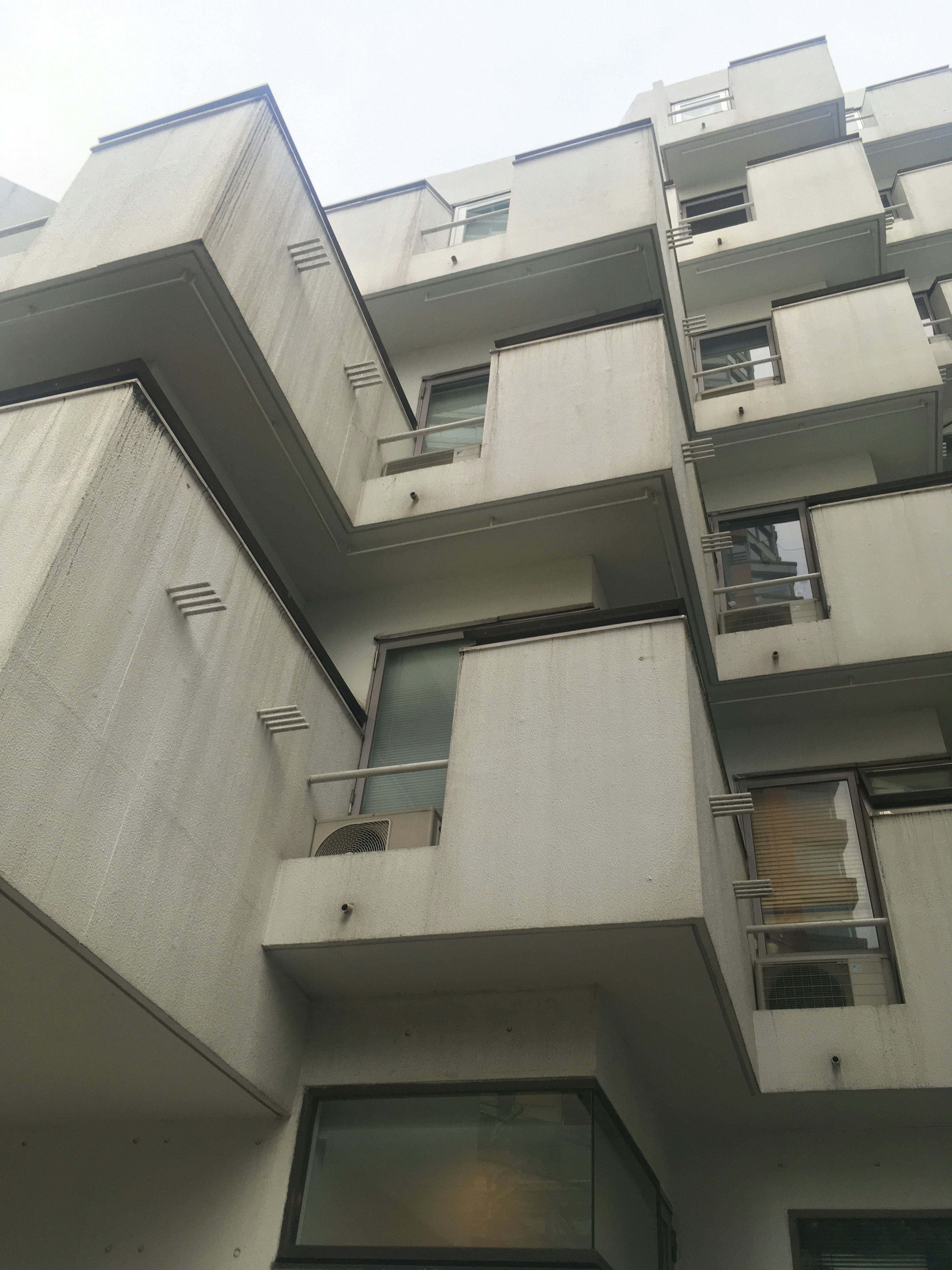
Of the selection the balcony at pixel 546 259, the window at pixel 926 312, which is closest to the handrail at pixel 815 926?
the balcony at pixel 546 259

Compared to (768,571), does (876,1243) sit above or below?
below

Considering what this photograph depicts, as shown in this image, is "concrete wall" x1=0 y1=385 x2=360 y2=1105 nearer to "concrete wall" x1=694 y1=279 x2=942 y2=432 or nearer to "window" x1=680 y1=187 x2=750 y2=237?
"concrete wall" x1=694 y1=279 x2=942 y2=432

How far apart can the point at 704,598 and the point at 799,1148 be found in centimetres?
468

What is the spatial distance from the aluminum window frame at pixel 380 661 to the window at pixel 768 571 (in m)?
3.28

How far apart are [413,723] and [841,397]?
669cm

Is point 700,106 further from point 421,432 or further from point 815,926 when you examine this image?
point 815,926

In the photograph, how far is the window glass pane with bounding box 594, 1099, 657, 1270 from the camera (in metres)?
5.07

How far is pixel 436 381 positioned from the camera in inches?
454

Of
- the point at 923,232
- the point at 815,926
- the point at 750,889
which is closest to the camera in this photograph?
the point at 750,889

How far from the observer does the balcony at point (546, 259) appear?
1098 cm

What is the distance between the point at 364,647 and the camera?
8625 mm

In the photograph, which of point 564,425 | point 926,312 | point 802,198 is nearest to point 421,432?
point 564,425

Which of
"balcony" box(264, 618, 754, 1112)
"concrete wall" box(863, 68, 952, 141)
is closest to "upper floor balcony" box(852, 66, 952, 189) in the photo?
"concrete wall" box(863, 68, 952, 141)

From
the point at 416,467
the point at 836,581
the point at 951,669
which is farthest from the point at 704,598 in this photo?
the point at 416,467
